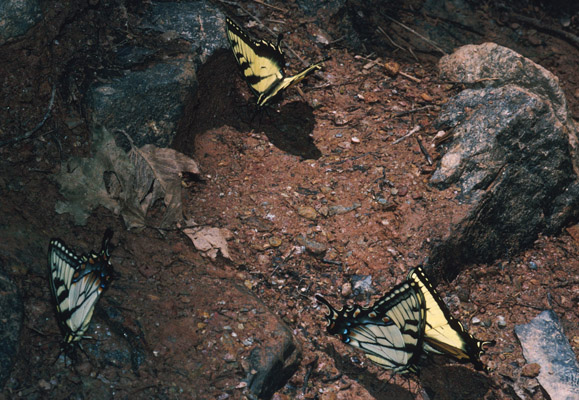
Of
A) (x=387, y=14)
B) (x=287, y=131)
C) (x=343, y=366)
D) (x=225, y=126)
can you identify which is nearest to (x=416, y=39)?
(x=387, y=14)

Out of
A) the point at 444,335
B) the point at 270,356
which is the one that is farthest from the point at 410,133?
the point at 270,356

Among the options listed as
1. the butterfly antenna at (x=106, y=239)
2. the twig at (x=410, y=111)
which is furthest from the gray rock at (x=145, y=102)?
the twig at (x=410, y=111)

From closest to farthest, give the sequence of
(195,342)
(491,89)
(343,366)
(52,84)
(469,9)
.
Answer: (195,342) → (343,366) → (52,84) → (491,89) → (469,9)

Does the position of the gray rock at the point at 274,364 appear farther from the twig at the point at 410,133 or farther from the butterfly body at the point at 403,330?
the twig at the point at 410,133

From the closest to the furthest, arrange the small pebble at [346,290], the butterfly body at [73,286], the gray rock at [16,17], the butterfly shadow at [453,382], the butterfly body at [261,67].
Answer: the butterfly body at [73,286]
the butterfly shadow at [453,382]
the gray rock at [16,17]
the small pebble at [346,290]
the butterfly body at [261,67]

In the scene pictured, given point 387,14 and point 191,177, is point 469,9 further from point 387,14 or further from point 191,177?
point 191,177

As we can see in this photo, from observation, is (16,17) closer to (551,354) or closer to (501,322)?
(501,322)

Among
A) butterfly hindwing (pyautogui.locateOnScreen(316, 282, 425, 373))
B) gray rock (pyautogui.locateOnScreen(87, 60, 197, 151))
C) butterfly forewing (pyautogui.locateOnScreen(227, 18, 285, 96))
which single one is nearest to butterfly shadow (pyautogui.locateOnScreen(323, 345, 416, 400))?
butterfly hindwing (pyautogui.locateOnScreen(316, 282, 425, 373))
